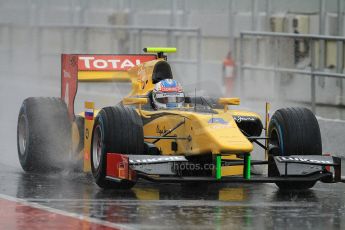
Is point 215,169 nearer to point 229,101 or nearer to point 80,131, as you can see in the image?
point 229,101

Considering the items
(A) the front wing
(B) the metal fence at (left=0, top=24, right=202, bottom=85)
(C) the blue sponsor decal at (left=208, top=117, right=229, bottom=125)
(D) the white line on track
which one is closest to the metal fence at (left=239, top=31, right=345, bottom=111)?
(B) the metal fence at (left=0, top=24, right=202, bottom=85)

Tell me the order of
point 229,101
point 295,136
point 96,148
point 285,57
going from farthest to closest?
point 285,57 < point 229,101 < point 96,148 < point 295,136

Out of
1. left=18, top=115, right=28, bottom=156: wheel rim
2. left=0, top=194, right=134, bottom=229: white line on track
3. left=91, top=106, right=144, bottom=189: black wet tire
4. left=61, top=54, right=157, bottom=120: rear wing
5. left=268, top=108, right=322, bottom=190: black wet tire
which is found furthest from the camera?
left=18, top=115, right=28, bottom=156: wheel rim

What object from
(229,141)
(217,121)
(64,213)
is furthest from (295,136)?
(64,213)

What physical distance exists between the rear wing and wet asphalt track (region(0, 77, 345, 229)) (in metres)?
1.22

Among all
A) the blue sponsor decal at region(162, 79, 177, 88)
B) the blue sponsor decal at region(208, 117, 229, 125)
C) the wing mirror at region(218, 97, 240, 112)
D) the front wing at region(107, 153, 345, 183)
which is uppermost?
the blue sponsor decal at region(162, 79, 177, 88)

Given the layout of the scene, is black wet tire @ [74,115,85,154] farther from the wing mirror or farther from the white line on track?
the white line on track

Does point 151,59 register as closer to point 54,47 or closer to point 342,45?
point 342,45

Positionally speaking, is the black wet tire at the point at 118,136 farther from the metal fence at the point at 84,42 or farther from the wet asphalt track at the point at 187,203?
the metal fence at the point at 84,42

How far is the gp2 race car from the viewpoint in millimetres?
12953

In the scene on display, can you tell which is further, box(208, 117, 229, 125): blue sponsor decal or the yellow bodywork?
box(208, 117, 229, 125): blue sponsor decal

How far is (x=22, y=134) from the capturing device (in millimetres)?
16203

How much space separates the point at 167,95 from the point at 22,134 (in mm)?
2453

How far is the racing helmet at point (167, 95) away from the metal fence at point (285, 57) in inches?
152
